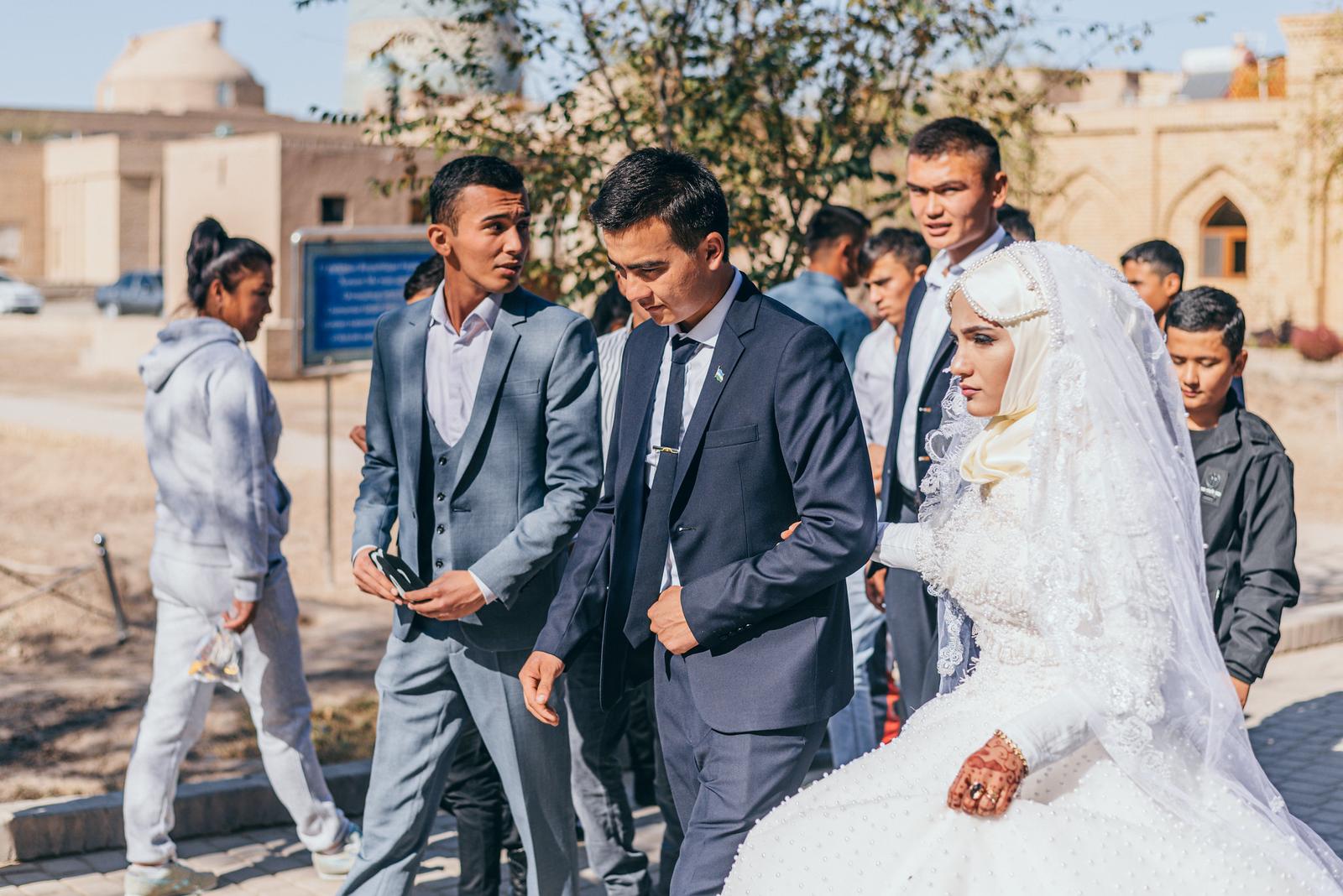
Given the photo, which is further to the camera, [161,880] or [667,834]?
[161,880]

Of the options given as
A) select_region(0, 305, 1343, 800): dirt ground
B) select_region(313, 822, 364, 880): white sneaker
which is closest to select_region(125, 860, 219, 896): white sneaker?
select_region(313, 822, 364, 880): white sneaker

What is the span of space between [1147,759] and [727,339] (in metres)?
1.29

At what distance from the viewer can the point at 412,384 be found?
14.3 feet

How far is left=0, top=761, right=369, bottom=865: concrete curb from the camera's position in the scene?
18.2 ft

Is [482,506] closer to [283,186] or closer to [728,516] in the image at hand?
[728,516]

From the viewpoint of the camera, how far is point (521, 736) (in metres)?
4.27

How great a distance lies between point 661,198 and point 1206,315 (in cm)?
198

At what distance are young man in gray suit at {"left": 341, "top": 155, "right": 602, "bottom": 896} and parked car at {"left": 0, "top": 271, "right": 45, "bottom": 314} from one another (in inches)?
1883

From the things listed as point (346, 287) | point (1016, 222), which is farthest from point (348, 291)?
point (1016, 222)

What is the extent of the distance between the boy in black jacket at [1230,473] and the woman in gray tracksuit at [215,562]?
9.75 ft

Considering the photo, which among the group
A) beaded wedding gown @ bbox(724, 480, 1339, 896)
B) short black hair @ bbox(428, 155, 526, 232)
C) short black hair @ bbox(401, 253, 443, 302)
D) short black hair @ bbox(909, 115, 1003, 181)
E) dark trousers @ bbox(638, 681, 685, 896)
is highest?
short black hair @ bbox(909, 115, 1003, 181)

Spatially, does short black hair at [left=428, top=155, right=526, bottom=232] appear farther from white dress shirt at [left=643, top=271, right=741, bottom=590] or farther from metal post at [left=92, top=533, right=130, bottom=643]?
metal post at [left=92, top=533, right=130, bottom=643]

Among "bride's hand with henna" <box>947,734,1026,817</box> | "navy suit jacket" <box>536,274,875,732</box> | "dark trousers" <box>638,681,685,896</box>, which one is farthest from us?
"dark trousers" <box>638,681,685,896</box>

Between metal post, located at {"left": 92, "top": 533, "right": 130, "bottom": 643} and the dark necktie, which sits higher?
the dark necktie
